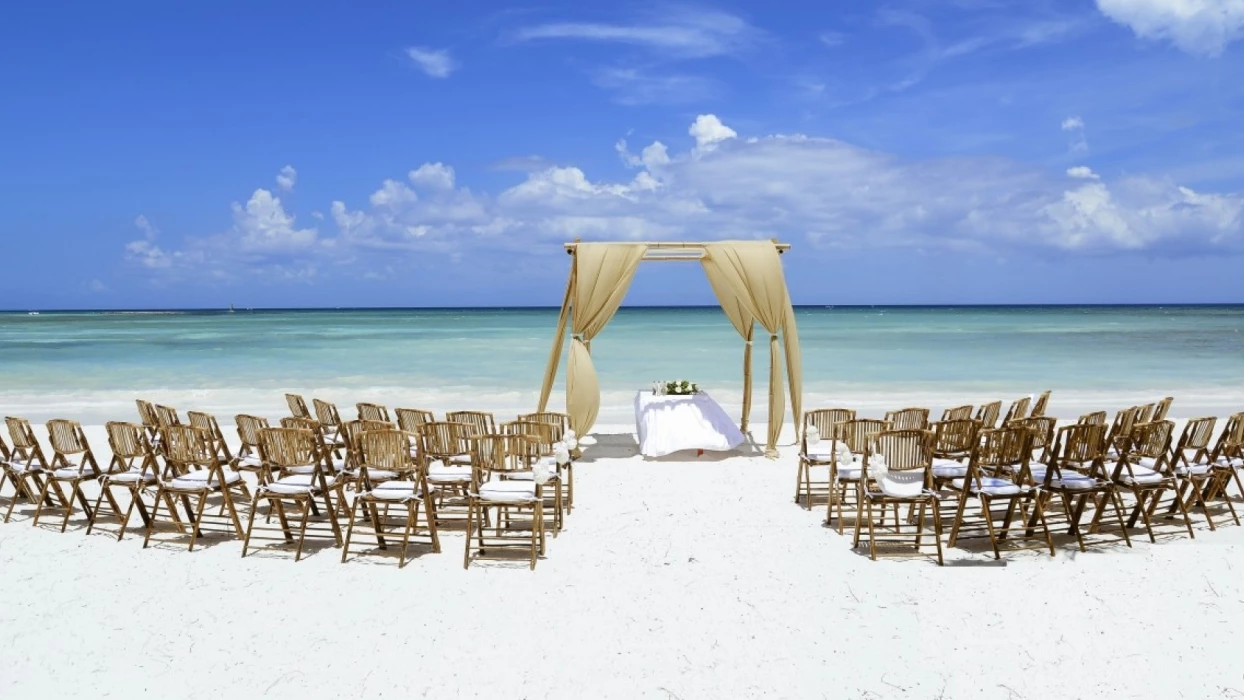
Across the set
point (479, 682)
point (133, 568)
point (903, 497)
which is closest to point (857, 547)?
point (903, 497)

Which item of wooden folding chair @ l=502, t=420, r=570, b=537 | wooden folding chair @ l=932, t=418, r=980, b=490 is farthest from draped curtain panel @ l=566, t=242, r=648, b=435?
wooden folding chair @ l=932, t=418, r=980, b=490

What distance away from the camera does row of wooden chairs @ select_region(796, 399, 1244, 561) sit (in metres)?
5.38

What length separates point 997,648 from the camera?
399 cm

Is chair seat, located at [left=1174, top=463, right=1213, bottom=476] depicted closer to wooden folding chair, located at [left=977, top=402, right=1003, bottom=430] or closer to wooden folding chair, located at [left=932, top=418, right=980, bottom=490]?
wooden folding chair, located at [left=977, top=402, right=1003, bottom=430]

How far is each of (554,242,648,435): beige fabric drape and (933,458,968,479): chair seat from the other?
4348mm

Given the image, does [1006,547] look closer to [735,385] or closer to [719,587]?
[719,587]

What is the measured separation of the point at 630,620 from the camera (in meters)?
4.38

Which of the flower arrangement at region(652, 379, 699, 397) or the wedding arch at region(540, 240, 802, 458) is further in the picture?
the flower arrangement at region(652, 379, 699, 397)

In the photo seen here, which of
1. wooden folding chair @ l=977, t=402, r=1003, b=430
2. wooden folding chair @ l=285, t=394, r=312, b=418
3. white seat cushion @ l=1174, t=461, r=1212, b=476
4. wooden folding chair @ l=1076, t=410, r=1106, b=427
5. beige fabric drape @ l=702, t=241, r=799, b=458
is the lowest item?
white seat cushion @ l=1174, t=461, r=1212, b=476

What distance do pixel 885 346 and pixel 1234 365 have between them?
12.5 metres

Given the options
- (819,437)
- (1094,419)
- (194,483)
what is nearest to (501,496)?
(194,483)

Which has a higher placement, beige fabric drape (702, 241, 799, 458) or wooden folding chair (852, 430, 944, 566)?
beige fabric drape (702, 241, 799, 458)

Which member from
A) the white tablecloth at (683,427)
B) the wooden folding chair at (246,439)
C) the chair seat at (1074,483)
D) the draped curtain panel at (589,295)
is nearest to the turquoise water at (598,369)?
the draped curtain panel at (589,295)

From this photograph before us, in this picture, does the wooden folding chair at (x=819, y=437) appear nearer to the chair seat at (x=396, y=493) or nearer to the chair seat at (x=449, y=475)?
the chair seat at (x=449, y=475)
